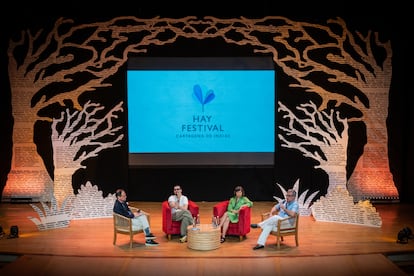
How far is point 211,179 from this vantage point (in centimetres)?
1111

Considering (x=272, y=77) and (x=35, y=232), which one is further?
(x=272, y=77)

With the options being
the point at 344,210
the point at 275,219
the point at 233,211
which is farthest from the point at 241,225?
the point at 344,210

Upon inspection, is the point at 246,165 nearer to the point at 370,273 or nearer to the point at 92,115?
the point at 92,115

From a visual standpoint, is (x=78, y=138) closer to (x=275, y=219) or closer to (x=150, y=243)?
(x=150, y=243)

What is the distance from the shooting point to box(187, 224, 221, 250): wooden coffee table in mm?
8164

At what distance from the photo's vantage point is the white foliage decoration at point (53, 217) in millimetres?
9336

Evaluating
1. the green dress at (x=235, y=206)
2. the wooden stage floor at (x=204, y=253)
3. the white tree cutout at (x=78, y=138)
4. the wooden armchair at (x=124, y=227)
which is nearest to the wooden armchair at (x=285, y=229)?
the wooden stage floor at (x=204, y=253)

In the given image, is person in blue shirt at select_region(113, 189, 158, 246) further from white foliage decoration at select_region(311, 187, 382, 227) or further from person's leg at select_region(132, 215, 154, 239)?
white foliage decoration at select_region(311, 187, 382, 227)

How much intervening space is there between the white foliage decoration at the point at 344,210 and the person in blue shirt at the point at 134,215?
2915mm

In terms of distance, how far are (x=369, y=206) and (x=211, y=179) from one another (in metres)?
2.94

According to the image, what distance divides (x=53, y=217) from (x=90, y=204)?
2.69 feet

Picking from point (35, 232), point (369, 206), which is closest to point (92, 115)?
point (35, 232)

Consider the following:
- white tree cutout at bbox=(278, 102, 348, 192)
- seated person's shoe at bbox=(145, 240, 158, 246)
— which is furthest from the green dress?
white tree cutout at bbox=(278, 102, 348, 192)

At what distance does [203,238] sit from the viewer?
8164 millimetres
